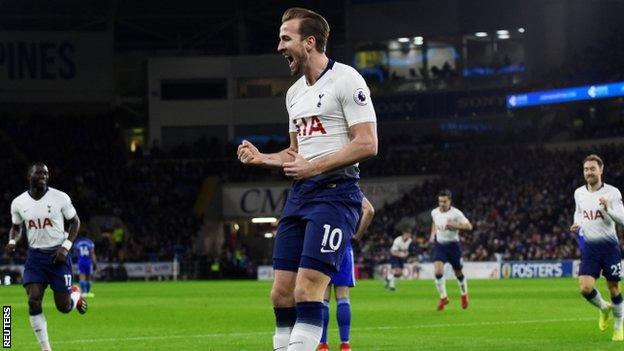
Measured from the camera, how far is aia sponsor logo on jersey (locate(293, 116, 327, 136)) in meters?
9.09

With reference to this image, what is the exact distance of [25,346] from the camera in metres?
17.9

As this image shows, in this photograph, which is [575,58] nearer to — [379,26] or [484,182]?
[484,182]

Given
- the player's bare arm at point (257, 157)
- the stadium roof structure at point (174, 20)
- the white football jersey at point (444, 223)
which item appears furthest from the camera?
the stadium roof structure at point (174, 20)

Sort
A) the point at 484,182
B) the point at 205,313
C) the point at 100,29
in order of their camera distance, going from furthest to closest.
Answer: the point at 100,29 < the point at 484,182 < the point at 205,313

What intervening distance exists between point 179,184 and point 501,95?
57.4 feet

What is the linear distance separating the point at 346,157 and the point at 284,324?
138 centimetres

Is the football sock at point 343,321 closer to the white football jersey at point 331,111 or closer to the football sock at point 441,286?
the white football jersey at point 331,111

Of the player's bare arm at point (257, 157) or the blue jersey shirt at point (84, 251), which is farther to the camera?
the blue jersey shirt at point (84, 251)

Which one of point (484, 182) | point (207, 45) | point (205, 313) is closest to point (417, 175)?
Result: point (484, 182)

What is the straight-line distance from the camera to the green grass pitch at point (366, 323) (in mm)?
17719

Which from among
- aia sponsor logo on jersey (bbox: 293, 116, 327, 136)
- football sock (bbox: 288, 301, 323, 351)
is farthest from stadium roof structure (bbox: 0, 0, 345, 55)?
football sock (bbox: 288, 301, 323, 351)

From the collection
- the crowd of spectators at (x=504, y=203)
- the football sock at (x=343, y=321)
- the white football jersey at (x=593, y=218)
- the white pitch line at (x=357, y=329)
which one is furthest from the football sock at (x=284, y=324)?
the crowd of spectators at (x=504, y=203)

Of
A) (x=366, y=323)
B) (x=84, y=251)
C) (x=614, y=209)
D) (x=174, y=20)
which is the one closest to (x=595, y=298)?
(x=614, y=209)

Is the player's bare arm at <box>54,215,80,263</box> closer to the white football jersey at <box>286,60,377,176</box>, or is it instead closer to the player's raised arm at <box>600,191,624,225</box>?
the player's raised arm at <box>600,191,624,225</box>
